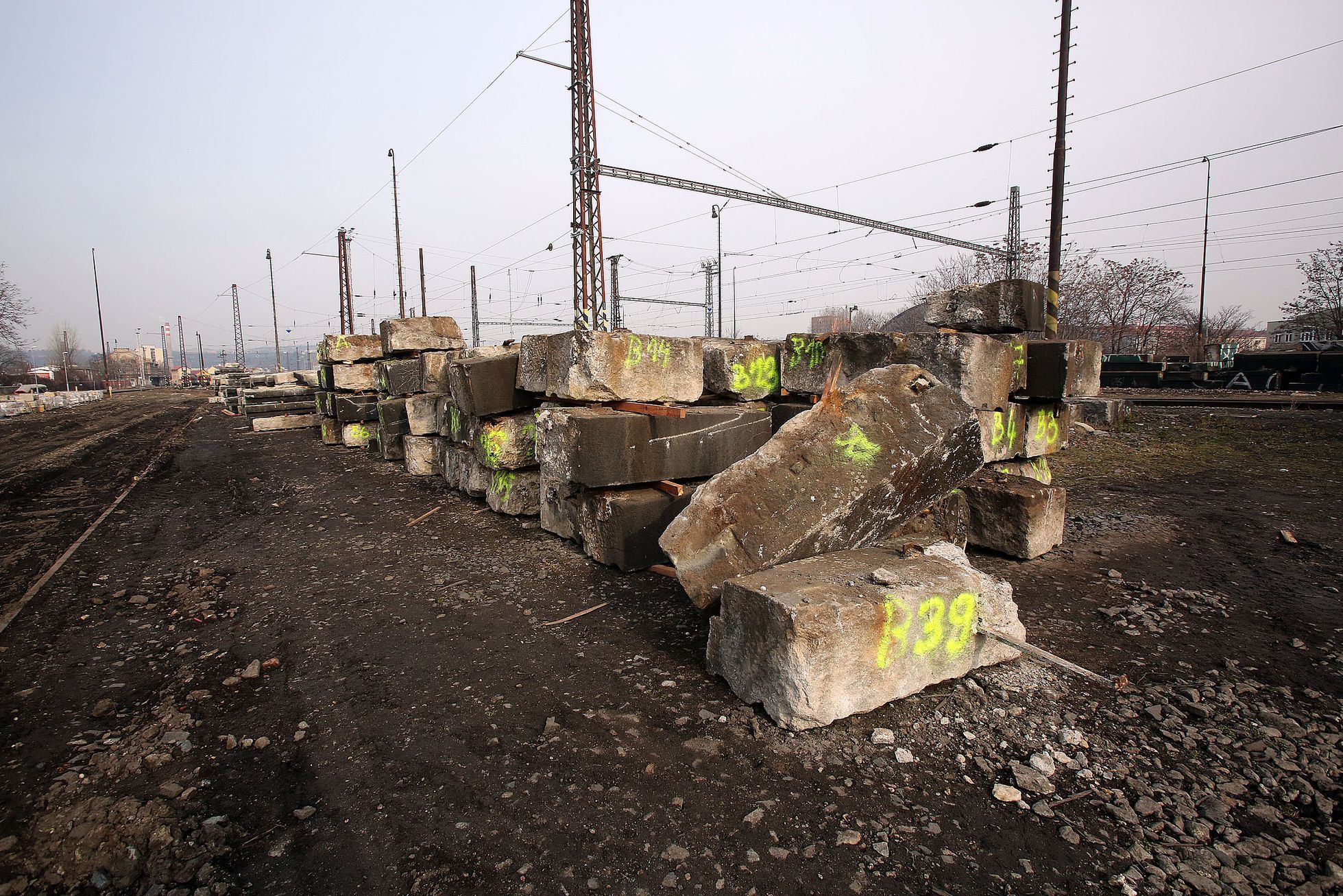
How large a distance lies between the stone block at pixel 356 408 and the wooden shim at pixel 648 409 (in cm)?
776

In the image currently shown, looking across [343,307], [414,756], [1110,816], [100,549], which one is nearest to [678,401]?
[414,756]

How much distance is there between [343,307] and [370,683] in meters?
22.9

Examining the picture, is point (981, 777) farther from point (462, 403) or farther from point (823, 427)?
point (462, 403)

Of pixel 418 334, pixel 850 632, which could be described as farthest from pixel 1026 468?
pixel 418 334

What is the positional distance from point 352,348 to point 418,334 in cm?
295

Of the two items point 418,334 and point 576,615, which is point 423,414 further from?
point 576,615

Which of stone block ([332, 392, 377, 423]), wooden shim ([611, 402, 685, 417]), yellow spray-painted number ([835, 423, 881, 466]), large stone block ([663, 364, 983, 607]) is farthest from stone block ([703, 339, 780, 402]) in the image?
stone block ([332, 392, 377, 423])

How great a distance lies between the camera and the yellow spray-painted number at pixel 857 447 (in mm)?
3107

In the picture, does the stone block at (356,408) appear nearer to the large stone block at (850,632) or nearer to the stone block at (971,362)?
the stone block at (971,362)

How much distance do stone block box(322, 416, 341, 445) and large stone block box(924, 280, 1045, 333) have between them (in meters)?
10.8

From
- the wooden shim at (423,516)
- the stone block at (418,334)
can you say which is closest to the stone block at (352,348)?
the stone block at (418,334)

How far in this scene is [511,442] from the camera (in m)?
5.76

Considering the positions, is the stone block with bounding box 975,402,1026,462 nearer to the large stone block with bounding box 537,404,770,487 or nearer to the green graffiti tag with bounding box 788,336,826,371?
the green graffiti tag with bounding box 788,336,826,371

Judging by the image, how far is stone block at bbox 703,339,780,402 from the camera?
5.52 m
